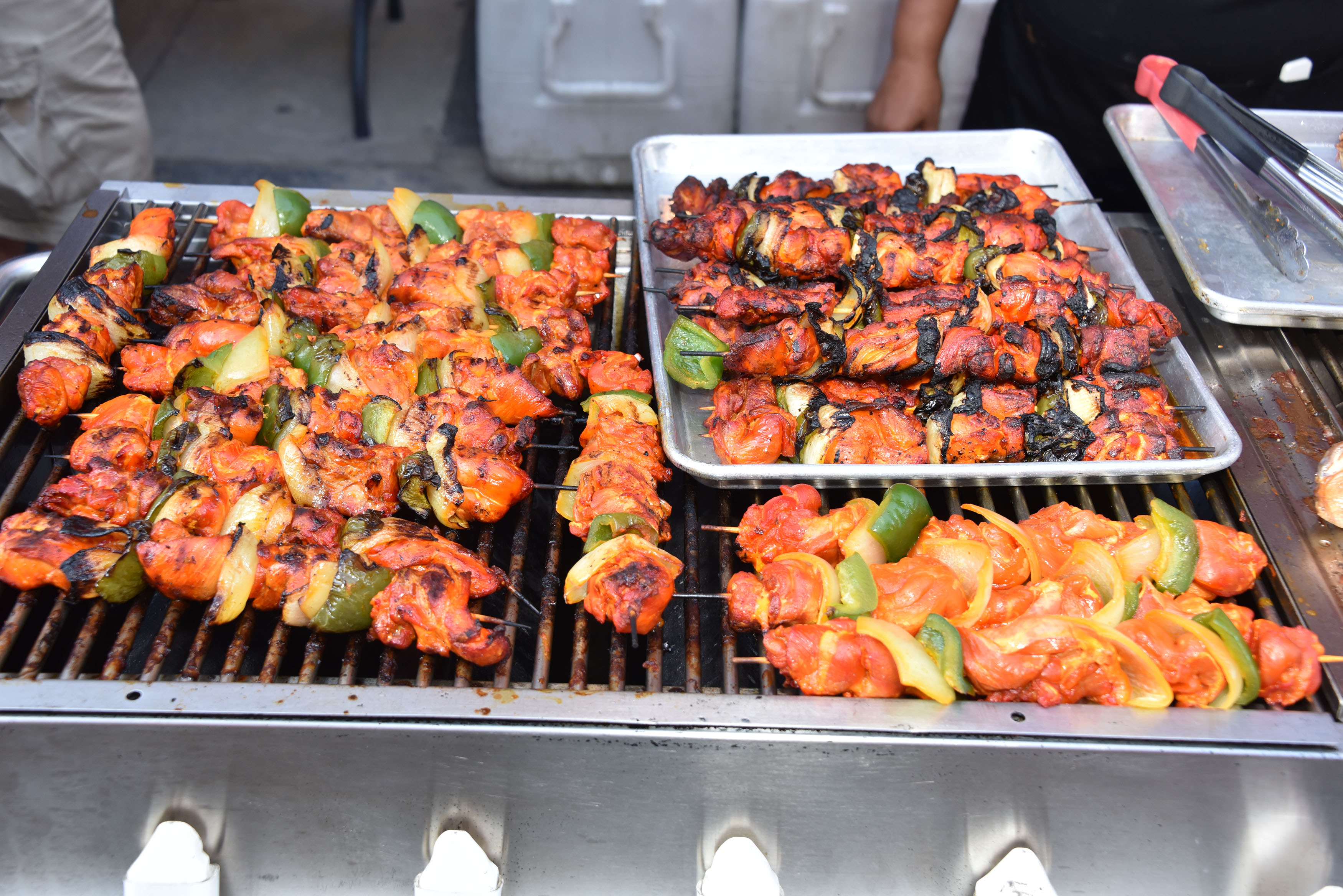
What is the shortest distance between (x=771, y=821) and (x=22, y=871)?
6.46 feet

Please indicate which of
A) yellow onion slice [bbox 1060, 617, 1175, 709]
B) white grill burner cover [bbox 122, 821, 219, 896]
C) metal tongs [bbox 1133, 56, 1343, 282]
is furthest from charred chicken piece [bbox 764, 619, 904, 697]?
metal tongs [bbox 1133, 56, 1343, 282]

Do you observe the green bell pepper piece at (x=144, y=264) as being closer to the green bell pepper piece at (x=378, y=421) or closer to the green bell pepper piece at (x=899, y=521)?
the green bell pepper piece at (x=378, y=421)

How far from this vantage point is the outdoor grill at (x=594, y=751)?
202 cm

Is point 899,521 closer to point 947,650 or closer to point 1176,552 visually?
point 947,650

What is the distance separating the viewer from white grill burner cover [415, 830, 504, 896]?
6.70 feet

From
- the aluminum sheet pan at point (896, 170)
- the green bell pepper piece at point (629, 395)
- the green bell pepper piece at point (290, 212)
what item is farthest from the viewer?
the green bell pepper piece at point (290, 212)

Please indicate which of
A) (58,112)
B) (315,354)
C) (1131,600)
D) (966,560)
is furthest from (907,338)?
(58,112)

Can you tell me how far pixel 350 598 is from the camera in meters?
2.23

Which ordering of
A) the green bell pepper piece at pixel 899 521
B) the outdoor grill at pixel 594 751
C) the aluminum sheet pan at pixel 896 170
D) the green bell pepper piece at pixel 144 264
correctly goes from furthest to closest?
the green bell pepper piece at pixel 144 264, the aluminum sheet pan at pixel 896 170, the green bell pepper piece at pixel 899 521, the outdoor grill at pixel 594 751

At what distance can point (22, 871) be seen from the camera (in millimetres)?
2256

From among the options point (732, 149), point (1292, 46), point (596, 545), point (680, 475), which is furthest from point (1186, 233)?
point (596, 545)

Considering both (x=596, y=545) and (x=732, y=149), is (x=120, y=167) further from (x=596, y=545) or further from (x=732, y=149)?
(x=596, y=545)

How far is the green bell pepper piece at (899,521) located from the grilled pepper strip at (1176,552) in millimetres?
632

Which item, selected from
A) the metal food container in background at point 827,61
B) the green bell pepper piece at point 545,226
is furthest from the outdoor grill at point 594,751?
A: the metal food container in background at point 827,61
